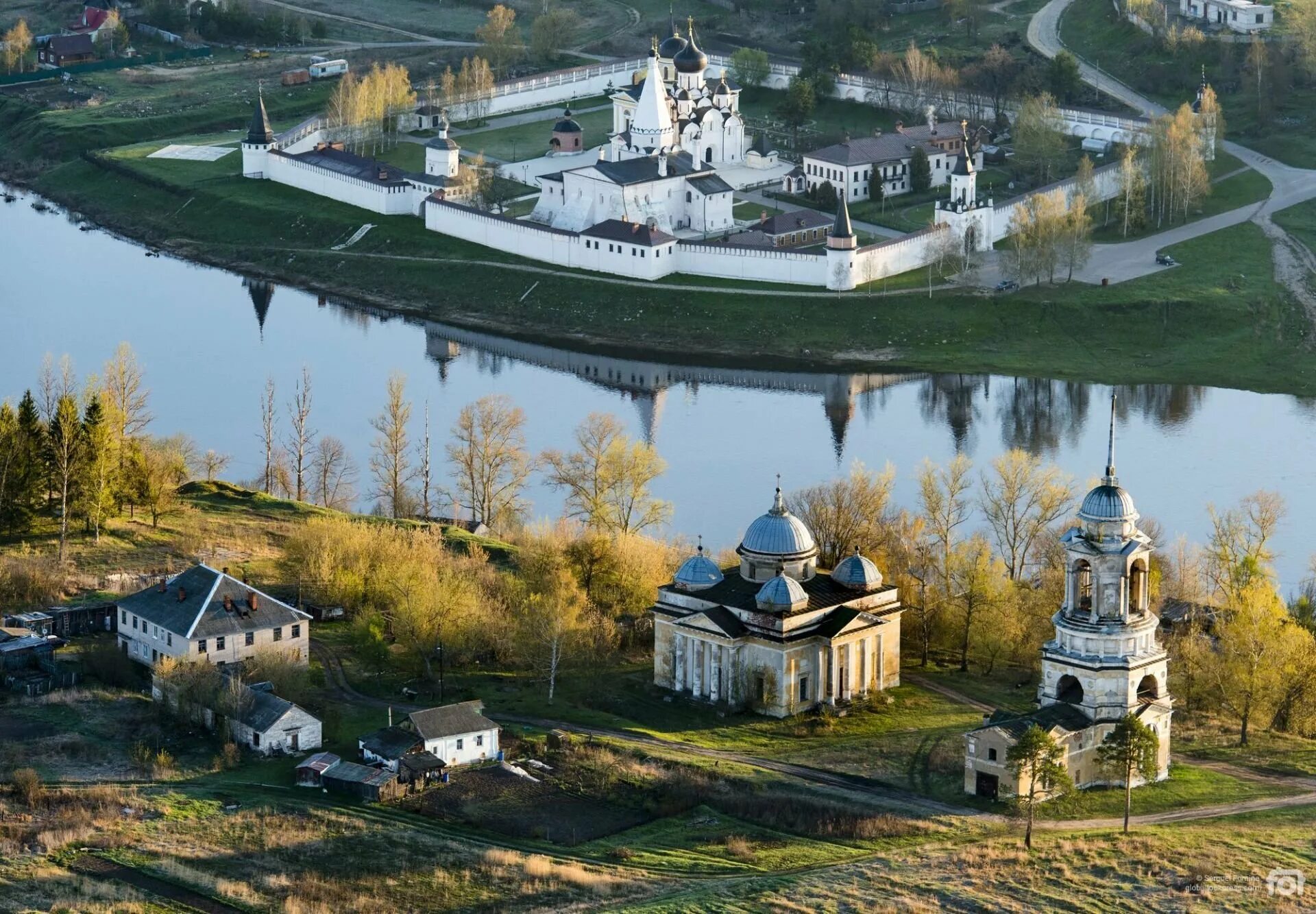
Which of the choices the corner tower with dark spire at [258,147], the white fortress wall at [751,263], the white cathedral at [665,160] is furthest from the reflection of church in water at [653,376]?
the corner tower with dark spire at [258,147]

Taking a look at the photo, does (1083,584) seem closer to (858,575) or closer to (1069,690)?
(1069,690)

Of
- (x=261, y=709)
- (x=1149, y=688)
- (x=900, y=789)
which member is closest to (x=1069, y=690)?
(x=1149, y=688)

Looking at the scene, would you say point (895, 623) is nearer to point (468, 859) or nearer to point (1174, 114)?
point (468, 859)

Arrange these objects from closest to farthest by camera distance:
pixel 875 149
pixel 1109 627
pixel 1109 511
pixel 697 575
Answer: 1. pixel 1109 511
2. pixel 1109 627
3. pixel 697 575
4. pixel 875 149

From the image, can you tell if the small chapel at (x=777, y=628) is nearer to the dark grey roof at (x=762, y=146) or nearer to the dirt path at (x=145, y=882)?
the dirt path at (x=145, y=882)

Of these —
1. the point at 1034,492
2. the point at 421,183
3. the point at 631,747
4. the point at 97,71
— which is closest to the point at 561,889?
the point at 631,747

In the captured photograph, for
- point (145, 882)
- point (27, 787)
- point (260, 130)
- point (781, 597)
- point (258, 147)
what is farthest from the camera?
point (258, 147)
